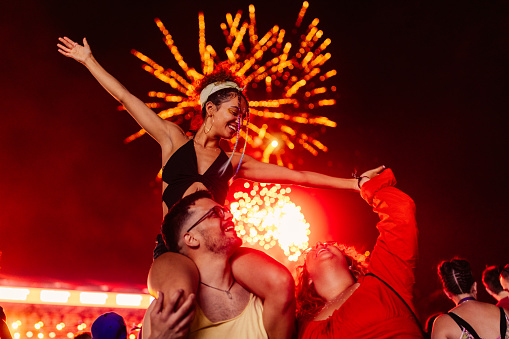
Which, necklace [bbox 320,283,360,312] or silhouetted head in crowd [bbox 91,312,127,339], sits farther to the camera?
silhouetted head in crowd [bbox 91,312,127,339]

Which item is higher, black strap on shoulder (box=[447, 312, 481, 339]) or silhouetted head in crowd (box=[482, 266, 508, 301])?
silhouetted head in crowd (box=[482, 266, 508, 301])

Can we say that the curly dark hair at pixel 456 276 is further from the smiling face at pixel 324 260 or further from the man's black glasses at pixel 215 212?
the man's black glasses at pixel 215 212

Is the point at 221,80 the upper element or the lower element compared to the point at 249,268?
upper

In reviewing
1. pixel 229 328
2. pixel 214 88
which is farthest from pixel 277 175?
pixel 229 328

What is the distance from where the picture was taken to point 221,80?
355 cm

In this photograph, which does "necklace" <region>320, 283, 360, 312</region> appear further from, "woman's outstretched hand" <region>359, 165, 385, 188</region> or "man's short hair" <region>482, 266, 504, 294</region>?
"man's short hair" <region>482, 266, 504, 294</region>

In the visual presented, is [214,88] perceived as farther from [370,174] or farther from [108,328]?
[108,328]

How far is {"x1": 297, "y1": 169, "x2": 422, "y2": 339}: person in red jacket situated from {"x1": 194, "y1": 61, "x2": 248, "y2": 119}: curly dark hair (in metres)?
1.18

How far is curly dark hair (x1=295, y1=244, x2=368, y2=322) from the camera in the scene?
3379 mm

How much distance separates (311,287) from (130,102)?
75.5 inches

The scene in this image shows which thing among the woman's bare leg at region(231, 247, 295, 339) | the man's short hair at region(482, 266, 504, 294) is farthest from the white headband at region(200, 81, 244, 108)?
the man's short hair at region(482, 266, 504, 294)

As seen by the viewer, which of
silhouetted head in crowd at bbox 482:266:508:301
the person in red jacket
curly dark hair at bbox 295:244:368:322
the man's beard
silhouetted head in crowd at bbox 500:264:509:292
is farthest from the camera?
silhouetted head in crowd at bbox 482:266:508:301

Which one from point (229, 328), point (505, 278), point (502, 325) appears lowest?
point (502, 325)

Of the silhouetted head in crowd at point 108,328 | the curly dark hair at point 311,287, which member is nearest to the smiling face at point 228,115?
the curly dark hair at point 311,287
